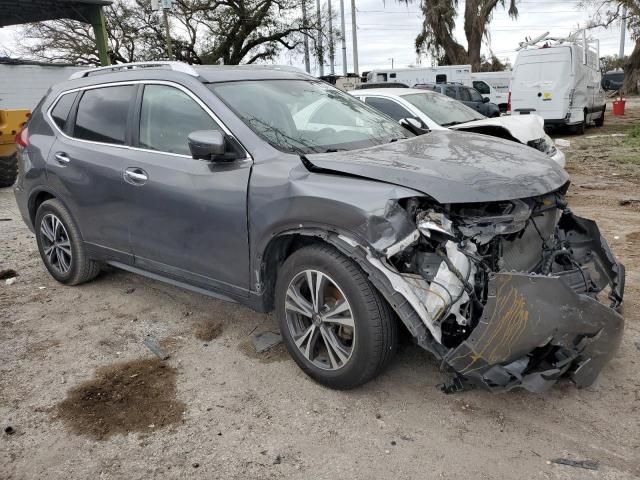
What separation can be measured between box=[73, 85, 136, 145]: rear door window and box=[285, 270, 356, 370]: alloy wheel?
1.86 meters

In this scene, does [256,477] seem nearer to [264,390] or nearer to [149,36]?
[264,390]

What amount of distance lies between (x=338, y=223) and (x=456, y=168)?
71cm

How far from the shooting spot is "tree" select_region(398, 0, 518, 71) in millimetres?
35531

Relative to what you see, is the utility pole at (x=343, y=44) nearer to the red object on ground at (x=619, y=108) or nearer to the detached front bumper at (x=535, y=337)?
the red object on ground at (x=619, y=108)

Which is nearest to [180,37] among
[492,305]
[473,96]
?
[473,96]

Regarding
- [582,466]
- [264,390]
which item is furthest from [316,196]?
[582,466]

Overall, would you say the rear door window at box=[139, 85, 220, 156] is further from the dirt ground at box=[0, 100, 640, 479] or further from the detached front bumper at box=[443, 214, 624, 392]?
the detached front bumper at box=[443, 214, 624, 392]

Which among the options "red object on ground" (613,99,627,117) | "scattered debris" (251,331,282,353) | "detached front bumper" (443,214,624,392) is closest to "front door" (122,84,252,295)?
"scattered debris" (251,331,282,353)


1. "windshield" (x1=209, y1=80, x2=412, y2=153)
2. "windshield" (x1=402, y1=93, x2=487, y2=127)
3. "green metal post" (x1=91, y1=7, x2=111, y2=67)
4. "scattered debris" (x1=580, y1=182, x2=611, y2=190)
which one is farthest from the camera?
"green metal post" (x1=91, y1=7, x2=111, y2=67)

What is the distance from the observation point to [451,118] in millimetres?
7992

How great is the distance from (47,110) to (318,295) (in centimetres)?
318

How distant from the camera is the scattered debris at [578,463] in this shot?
247 cm

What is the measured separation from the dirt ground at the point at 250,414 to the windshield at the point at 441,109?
167 inches

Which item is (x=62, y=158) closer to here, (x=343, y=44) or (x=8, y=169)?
(x=8, y=169)
